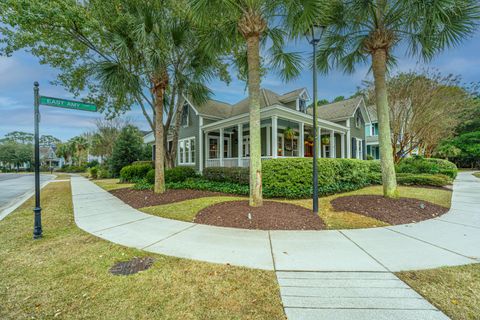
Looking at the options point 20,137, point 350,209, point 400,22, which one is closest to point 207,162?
point 350,209

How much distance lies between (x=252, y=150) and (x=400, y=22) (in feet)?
20.3

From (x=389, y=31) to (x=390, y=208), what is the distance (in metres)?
5.51

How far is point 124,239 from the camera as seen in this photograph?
4.27 meters

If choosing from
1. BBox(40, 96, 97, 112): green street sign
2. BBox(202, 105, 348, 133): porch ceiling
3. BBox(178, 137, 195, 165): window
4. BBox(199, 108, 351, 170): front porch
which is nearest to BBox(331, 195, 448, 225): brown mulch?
BBox(202, 105, 348, 133): porch ceiling

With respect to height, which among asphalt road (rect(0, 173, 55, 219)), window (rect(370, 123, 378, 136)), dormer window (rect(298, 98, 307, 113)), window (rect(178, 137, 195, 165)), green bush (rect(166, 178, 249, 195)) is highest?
dormer window (rect(298, 98, 307, 113))

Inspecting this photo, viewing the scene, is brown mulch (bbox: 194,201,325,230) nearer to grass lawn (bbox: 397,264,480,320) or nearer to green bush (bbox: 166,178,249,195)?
grass lawn (bbox: 397,264,480,320)

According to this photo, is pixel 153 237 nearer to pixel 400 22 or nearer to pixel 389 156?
pixel 389 156

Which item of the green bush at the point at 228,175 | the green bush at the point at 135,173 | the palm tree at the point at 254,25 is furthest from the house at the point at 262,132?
the palm tree at the point at 254,25

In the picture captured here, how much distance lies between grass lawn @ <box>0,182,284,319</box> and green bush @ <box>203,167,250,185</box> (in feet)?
23.2

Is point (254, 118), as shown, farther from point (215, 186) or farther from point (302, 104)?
point (302, 104)

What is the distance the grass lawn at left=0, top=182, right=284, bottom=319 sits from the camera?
2184mm

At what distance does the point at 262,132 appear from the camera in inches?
587

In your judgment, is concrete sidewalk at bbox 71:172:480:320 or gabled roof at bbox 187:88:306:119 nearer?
concrete sidewalk at bbox 71:172:480:320

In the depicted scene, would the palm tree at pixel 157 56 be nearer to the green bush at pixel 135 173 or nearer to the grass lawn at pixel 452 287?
the green bush at pixel 135 173
